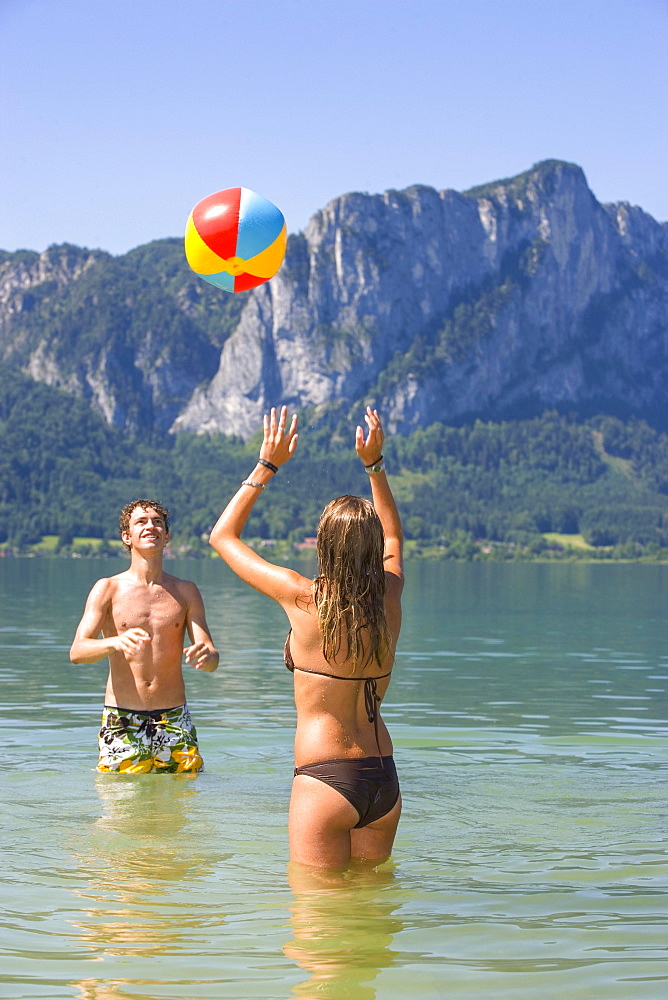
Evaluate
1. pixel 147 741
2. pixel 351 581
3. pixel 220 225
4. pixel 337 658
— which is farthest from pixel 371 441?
pixel 220 225

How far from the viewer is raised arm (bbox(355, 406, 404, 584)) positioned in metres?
6.96

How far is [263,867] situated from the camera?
28.1 ft

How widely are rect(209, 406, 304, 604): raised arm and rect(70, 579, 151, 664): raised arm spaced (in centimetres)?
202

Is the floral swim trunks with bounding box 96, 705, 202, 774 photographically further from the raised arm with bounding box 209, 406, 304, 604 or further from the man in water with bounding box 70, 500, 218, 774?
the raised arm with bounding box 209, 406, 304, 604

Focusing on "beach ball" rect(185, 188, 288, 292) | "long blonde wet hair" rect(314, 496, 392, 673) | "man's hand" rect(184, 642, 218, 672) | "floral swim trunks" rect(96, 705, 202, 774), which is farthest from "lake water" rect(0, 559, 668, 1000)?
"beach ball" rect(185, 188, 288, 292)

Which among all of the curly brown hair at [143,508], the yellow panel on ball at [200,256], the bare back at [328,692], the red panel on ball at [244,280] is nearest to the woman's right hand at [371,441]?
the bare back at [328,692]

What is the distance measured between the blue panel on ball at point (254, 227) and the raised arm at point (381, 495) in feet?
15.8

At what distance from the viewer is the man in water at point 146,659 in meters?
10.7

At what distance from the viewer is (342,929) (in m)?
6.88

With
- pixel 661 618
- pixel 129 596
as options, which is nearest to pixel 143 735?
pixel 129 596

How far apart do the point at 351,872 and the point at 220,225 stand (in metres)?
6.57

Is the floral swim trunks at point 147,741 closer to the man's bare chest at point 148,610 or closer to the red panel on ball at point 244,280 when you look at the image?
the man's bare chest at point 148,610

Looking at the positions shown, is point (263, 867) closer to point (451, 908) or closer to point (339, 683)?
point (451, 908)

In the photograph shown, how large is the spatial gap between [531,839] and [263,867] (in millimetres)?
2395
